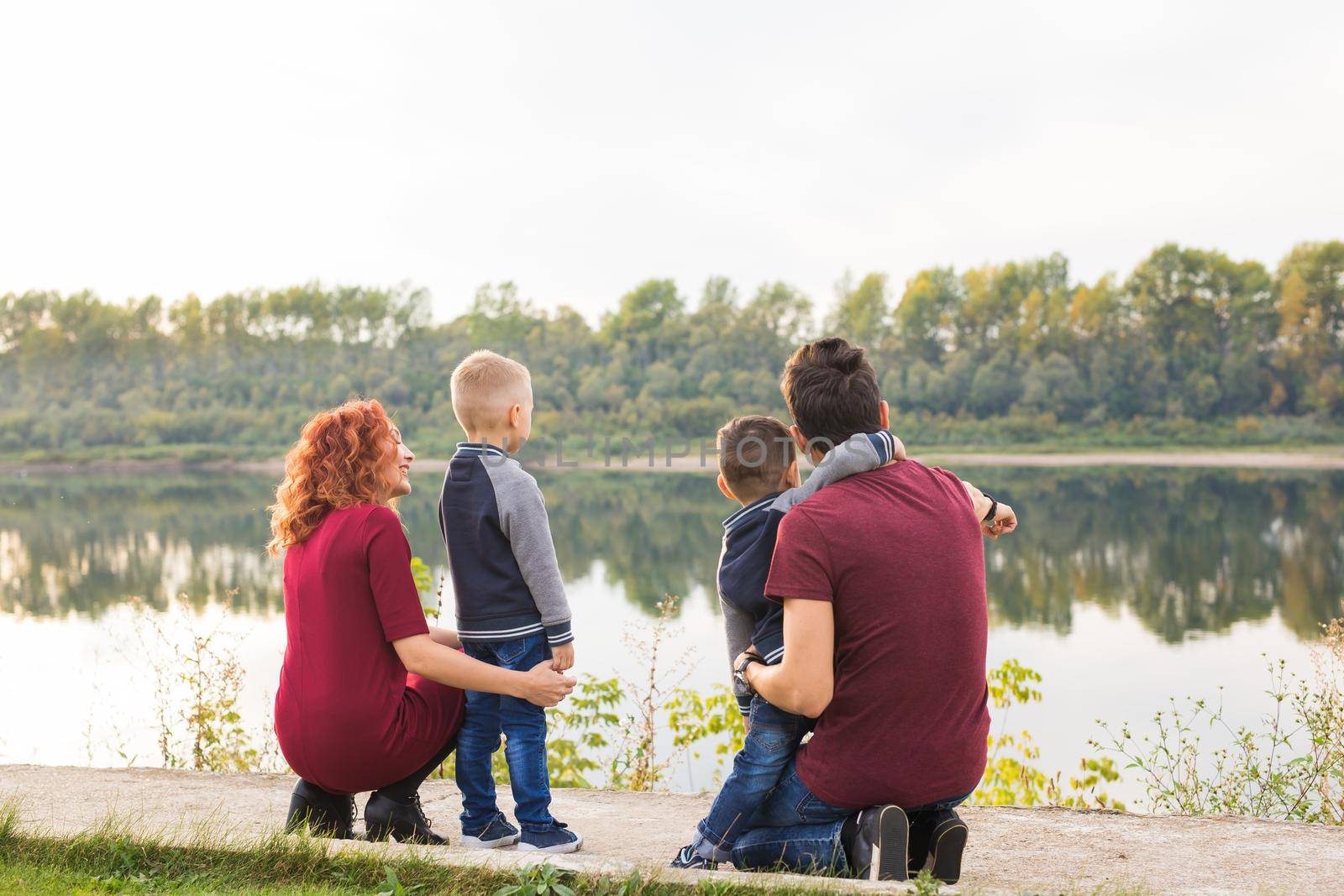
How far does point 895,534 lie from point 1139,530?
25.1 meters

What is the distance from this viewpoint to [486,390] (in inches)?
114

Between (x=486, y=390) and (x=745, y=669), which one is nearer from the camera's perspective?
(x=745, y=669)

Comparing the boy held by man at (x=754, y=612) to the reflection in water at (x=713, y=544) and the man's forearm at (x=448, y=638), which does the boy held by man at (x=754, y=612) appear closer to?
the man's forearm at (x=448, y=638)

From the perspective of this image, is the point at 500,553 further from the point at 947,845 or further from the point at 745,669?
the point at 947,845

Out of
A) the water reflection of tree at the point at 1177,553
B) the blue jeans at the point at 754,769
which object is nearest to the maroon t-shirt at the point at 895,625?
the blue jeans at the point at 754,769

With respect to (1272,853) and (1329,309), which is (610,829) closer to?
(1272,853)

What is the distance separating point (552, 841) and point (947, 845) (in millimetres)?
1003

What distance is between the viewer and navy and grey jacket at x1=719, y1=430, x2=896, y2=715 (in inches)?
93.7

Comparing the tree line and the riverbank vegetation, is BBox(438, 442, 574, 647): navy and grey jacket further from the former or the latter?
the tree line

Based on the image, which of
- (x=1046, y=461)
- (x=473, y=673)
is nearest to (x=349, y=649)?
(x=473, y=673)

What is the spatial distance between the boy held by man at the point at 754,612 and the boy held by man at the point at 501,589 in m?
0.44

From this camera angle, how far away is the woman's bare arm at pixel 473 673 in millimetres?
2707

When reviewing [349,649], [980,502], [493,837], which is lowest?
[493,837]

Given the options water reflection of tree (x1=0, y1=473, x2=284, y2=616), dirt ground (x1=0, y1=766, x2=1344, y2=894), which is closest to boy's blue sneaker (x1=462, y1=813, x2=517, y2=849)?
dirt ground (x1=0, y1=766, x2=1344, y2=894)
